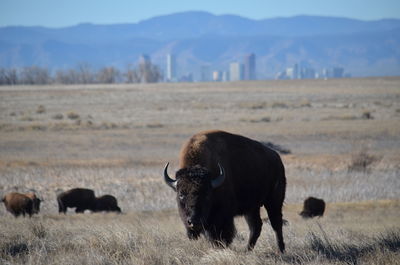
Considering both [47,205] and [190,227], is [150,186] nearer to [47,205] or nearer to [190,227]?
[47,205]

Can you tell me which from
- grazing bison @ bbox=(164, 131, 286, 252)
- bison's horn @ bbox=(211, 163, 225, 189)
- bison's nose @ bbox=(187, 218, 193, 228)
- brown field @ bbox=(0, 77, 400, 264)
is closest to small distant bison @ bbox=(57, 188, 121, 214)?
brown field @ bbox=(0, 77, 400, 264)

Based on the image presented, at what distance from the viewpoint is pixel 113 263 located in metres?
7.91

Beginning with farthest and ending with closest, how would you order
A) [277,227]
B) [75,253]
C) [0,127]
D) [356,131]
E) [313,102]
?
[313,102] → [0,127] → [356,131] → [277,227] → [75,253]

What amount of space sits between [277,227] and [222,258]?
2577mm

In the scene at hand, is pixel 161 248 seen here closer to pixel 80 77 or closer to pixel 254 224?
pixel 254 224

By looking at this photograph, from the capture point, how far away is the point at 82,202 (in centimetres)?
1980

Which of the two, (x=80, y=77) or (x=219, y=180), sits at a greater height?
(x=219, y=180)

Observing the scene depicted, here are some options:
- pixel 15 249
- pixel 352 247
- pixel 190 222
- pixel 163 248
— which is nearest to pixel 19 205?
pixel 15 249

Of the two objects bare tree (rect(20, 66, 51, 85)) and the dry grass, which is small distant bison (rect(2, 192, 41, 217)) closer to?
the dry grass

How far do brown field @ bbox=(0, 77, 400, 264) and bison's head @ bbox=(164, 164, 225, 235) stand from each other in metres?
0.37

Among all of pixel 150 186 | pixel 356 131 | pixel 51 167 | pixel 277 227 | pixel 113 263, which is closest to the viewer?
pixel 113 263

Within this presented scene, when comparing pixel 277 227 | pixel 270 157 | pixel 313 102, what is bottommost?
pixel 313 102

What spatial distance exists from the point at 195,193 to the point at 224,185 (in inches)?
31.3

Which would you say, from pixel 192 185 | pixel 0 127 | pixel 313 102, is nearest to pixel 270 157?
pixel 192 185
